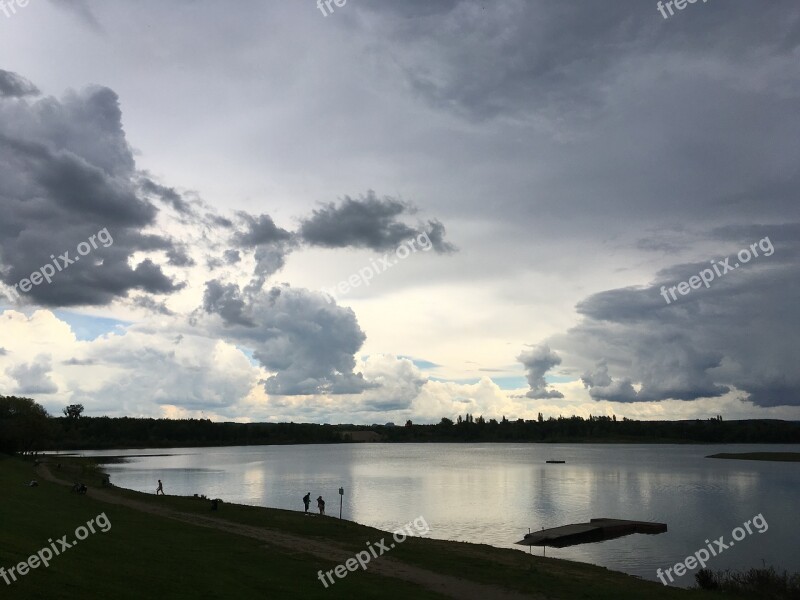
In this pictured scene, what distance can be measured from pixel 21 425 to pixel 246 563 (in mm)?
105715

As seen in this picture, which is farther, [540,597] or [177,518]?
[177,518]

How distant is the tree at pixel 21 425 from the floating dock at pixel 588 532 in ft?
310

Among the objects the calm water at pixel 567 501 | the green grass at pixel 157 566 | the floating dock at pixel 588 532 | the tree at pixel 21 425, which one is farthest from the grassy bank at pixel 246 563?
the tree at pixel 21 425

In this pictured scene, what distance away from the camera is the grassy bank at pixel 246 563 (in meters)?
21.1

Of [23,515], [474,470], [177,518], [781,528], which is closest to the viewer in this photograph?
[23,515]

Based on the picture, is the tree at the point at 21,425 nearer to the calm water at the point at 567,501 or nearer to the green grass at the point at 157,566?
the calm water at the point at 567,501

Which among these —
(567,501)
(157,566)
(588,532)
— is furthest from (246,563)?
(567,501)

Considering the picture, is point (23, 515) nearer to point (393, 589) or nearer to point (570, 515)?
point (393, 589)

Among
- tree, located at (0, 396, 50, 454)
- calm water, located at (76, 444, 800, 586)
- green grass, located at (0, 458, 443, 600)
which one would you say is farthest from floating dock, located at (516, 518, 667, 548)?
tree, located at (0, 396, 50, 454)

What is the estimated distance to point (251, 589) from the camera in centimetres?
2345

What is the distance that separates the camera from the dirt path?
27.2m

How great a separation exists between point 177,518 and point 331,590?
26.4 m

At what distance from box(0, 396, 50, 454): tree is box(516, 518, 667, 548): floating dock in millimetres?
94454

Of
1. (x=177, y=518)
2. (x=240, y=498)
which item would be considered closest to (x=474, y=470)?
(x=240, y=498)
